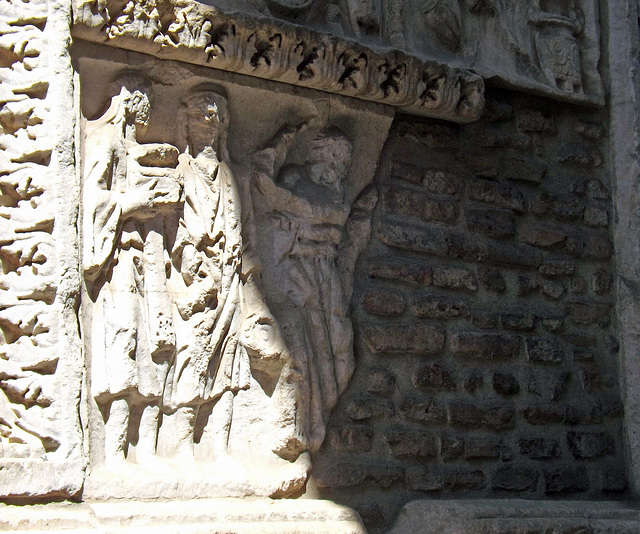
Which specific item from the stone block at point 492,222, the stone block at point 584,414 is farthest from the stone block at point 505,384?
the stone block at point 492,222

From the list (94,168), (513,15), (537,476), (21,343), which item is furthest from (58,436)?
(513,15)

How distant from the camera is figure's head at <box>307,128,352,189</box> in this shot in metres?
3.74

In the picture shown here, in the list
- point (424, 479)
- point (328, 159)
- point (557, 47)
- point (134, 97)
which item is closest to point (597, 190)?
point (557, 47)

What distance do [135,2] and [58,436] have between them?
4.84ft

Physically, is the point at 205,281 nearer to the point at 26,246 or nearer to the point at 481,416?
the point at 26,246

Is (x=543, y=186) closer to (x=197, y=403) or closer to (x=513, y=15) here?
(x=513, y=15)

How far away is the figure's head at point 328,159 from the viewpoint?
3.74m

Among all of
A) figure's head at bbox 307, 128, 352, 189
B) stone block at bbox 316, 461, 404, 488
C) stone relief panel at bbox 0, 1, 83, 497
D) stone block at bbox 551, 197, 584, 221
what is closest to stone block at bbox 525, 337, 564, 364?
stone block at bbox 551, 197, 584, 221

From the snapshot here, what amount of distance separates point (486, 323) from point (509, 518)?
83 centimetres

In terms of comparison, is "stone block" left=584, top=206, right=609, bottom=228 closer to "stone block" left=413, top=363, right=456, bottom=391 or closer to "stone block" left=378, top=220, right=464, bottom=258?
"stone block" left=378, top=220, right=464, bottom=258

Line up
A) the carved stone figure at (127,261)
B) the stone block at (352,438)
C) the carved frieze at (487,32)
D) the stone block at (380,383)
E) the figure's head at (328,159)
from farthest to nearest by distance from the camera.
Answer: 1. the carved frieze at (487,32)
2. the figure's head at (328,159)
3. the stone block at (380,383)
4. the stone block at (352,438)
5. the carved stone figure at (127,261)

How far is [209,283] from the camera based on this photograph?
3.34 metres

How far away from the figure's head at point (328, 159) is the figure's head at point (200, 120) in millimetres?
440

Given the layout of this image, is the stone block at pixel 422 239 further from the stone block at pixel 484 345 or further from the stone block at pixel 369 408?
the stone block at pixel 369 408
